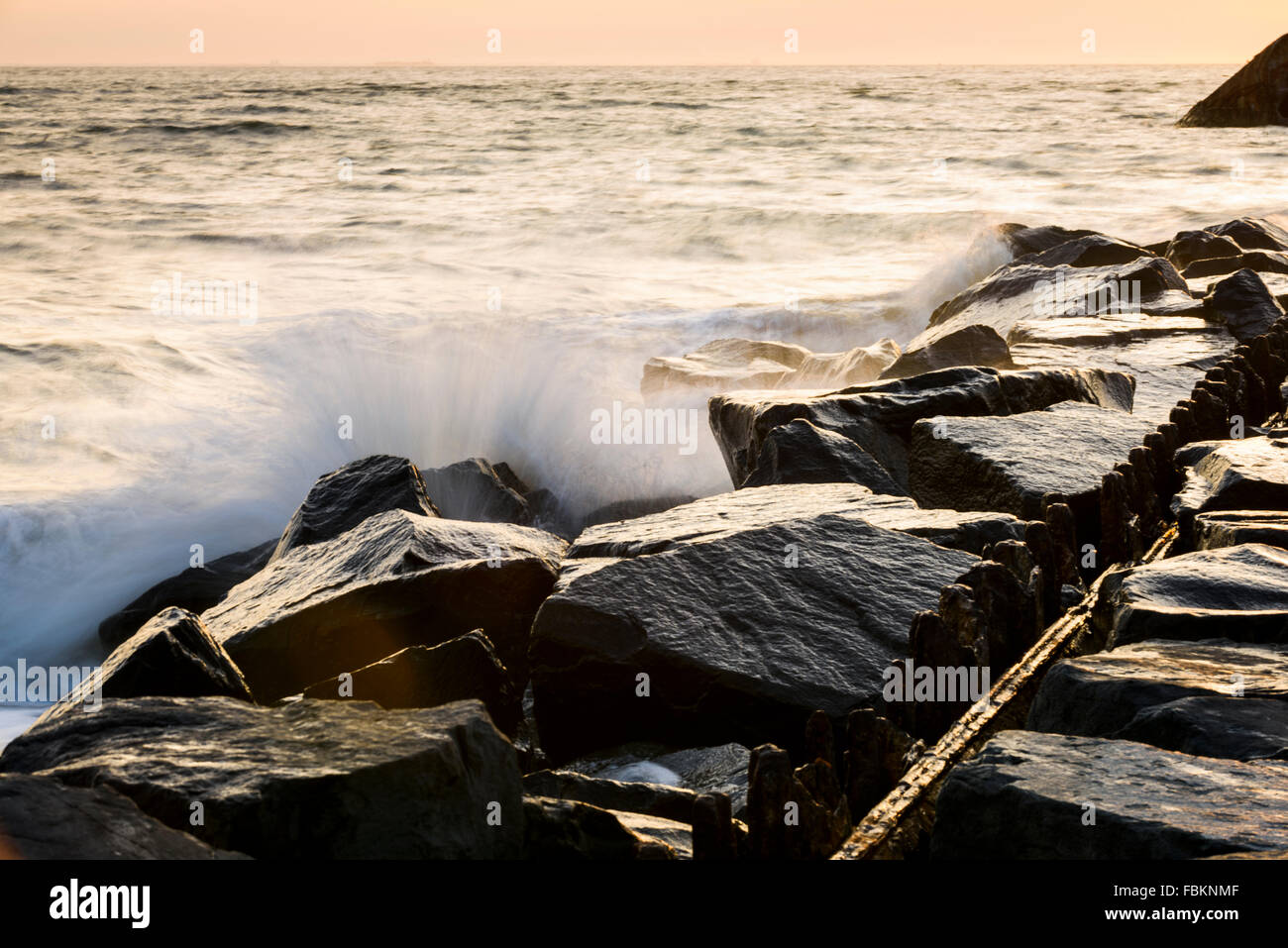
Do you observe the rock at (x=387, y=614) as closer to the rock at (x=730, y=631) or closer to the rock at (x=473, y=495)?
the rock at (x=730, y=631)

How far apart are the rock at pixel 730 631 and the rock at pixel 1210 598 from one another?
2.64ft

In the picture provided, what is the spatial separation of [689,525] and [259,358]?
1093cm

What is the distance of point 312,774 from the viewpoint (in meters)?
2.02

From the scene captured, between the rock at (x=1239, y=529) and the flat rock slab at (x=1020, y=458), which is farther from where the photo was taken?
the flat rock slab at (x=1020, y=458)

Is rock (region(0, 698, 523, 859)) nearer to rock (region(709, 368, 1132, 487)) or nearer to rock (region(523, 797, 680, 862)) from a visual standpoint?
rock (region(523, 797, 680, 862))

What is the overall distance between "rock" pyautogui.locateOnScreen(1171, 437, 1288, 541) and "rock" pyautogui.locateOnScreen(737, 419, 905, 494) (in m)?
1.29

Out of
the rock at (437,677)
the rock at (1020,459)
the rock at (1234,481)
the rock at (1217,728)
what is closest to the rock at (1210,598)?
the rock at (1217,728)

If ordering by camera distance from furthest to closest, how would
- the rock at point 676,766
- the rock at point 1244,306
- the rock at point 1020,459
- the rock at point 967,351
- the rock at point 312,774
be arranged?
1. the rock at point 1244,306
2. the rock at point 967,351
3. the rock at point 1020,459
4. the rock at point 676,766
5. the rock at point 312,774

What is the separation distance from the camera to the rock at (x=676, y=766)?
3340 millimetres

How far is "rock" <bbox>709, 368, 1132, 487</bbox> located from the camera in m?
5.41

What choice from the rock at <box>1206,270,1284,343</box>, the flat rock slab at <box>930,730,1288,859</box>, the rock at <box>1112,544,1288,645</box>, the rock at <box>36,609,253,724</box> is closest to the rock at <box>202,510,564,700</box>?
the rock at <box>36,609,253,724</box>

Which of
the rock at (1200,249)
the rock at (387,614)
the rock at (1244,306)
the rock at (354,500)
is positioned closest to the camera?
the rock at (387,614)
